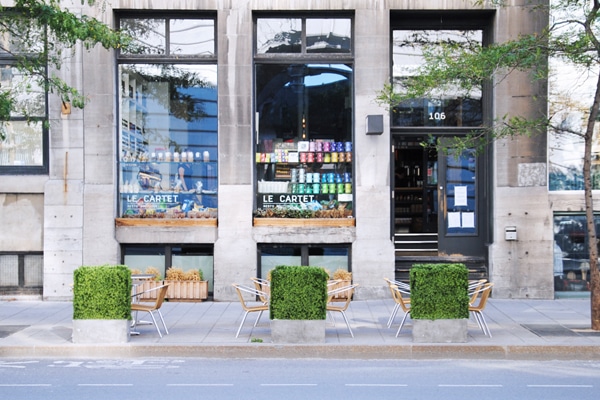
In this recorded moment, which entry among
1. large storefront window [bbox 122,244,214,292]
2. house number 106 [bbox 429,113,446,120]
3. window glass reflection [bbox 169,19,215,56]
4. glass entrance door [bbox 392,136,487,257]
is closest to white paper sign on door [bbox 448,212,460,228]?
glass entrance door [bbox 392,136,487,257]

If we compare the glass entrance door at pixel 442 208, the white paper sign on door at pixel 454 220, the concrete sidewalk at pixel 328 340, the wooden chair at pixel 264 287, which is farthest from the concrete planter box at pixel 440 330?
the white paper sign on door at pixel 454 220

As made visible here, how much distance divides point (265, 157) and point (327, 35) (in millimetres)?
2981

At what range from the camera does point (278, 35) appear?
1519 centimetres

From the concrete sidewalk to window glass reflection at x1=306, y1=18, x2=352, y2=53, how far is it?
5826mm

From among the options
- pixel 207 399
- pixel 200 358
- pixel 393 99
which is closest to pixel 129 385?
pixel 207 399

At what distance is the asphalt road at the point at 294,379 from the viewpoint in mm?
7906

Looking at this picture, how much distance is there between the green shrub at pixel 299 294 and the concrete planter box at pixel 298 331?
2.9 inches

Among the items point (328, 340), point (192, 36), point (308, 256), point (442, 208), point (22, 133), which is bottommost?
point (328, 340)

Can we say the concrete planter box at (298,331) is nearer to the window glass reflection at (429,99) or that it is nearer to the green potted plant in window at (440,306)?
the green potted plant in window at (440,306)

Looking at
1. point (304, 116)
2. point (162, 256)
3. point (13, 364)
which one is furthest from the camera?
point (304, 116)

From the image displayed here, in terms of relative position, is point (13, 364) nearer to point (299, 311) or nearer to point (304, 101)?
point (299, 311)

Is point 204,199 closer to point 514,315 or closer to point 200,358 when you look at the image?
point 200,358

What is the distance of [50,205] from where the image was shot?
48.3 ft

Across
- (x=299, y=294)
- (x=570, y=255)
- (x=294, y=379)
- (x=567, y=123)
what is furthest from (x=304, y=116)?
(x=294, y=379)
